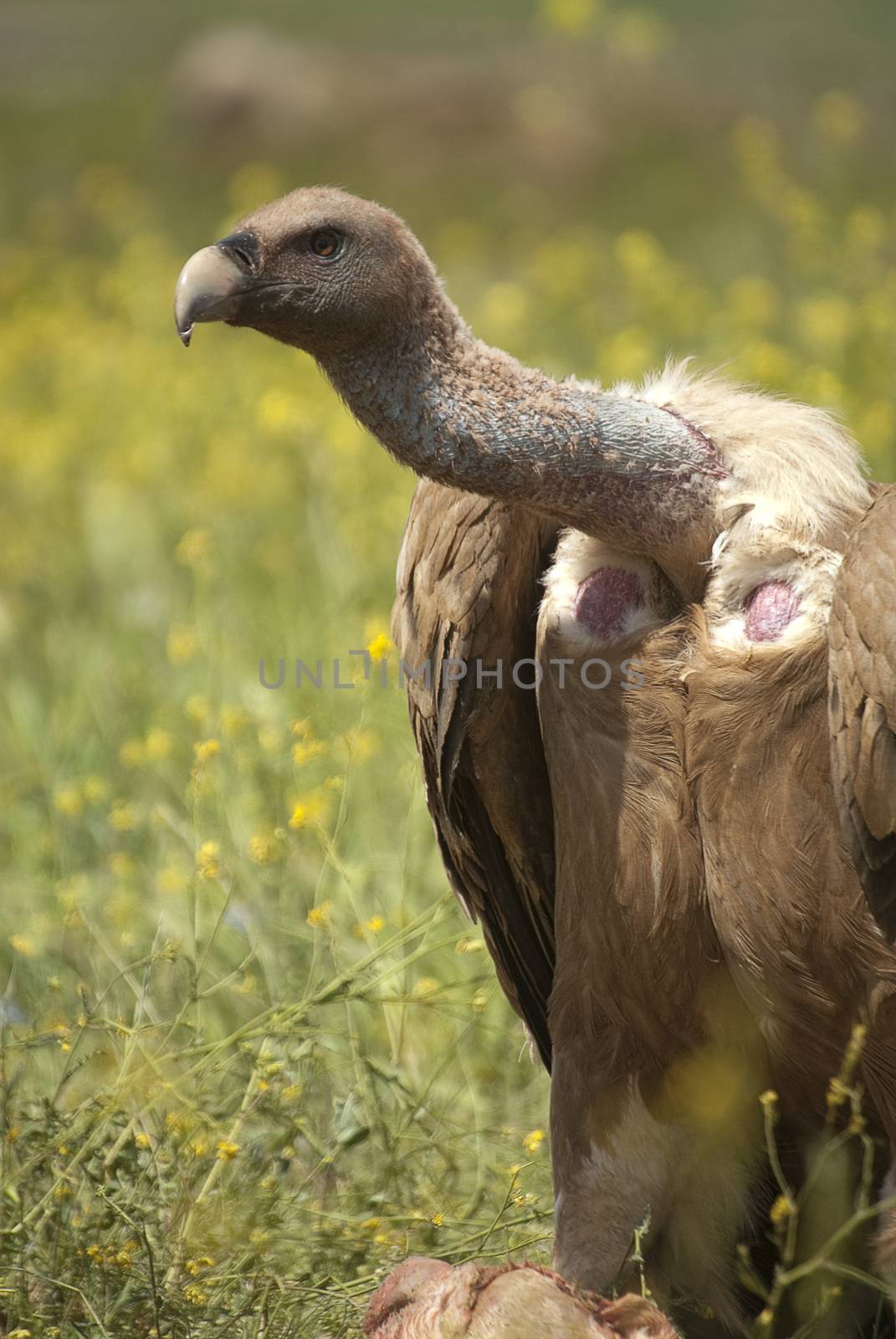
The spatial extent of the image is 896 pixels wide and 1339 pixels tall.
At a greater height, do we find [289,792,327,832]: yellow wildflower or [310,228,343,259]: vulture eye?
[310,228,343,259]: vulture eye

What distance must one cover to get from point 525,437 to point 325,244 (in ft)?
1.55

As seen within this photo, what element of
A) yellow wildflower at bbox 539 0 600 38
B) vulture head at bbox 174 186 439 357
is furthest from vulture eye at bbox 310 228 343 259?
yellow wildflower at bbox 539 0 600 38

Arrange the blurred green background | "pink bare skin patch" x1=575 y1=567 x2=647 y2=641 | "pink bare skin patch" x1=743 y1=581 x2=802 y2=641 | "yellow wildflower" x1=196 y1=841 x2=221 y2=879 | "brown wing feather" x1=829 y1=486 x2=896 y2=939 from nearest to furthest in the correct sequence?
"brown wing feather" x1=829 y1=486 x2=896 y2=939
"pink bare skin patch" x1=743 y1=581 x2=802 y2=641
"pink bare skin patch" x1=575 y1=567 x2=647 y2=641
the blurred green background
"yellow wildflower" x1=196 y1=841 x2=221 y2=879

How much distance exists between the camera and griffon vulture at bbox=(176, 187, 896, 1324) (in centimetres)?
304

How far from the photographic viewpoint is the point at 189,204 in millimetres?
19547

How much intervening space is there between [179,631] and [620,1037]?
3.21 meters

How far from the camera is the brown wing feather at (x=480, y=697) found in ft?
11.2

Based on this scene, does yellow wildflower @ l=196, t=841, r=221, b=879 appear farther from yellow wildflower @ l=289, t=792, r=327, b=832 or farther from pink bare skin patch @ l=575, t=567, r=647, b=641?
pink bare skin patch @ l=575, t=567, r=647, b=641

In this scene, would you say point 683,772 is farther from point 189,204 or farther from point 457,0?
point 457,0

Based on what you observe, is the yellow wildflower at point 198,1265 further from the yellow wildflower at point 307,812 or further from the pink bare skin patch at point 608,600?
the pink bare skin patch at point 608,600

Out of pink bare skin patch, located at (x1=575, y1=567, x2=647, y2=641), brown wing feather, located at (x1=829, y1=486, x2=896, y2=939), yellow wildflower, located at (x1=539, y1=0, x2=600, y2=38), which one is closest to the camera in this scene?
brown wing feather, located at (x1=829, y1=486, x2=896, y2=939)

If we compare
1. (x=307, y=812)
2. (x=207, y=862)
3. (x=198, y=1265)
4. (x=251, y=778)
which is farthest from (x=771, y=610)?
(x=251, y=778)

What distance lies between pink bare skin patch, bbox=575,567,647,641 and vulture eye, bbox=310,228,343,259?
764mm

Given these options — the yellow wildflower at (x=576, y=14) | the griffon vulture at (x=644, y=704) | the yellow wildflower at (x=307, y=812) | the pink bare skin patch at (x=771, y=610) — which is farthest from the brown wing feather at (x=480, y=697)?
the yellow wildflower at (x=576, y=14)
